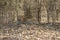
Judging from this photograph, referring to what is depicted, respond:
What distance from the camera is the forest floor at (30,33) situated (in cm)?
305

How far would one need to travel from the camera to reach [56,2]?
3.65 metres

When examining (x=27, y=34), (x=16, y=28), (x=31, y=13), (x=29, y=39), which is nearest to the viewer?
(x=29, y=39)

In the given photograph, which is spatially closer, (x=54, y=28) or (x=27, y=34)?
(x=27, y=34)

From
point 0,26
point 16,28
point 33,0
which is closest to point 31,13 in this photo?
point 33,0

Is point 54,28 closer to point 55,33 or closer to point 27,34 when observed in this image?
point 55,33

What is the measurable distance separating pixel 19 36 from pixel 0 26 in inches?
27.8

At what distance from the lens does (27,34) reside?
3199 mm

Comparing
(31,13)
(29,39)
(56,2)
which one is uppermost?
(56,2)

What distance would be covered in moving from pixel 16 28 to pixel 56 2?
1151 millimetres

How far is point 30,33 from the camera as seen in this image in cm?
325

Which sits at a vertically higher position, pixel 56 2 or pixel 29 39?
pixel 56 2

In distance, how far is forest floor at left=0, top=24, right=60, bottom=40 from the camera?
3.05m

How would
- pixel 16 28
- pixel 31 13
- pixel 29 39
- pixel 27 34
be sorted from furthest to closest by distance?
pixel 31 13
pixel 16 28
pixel 27 34
pixel 29 39

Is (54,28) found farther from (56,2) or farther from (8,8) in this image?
(8,8)
